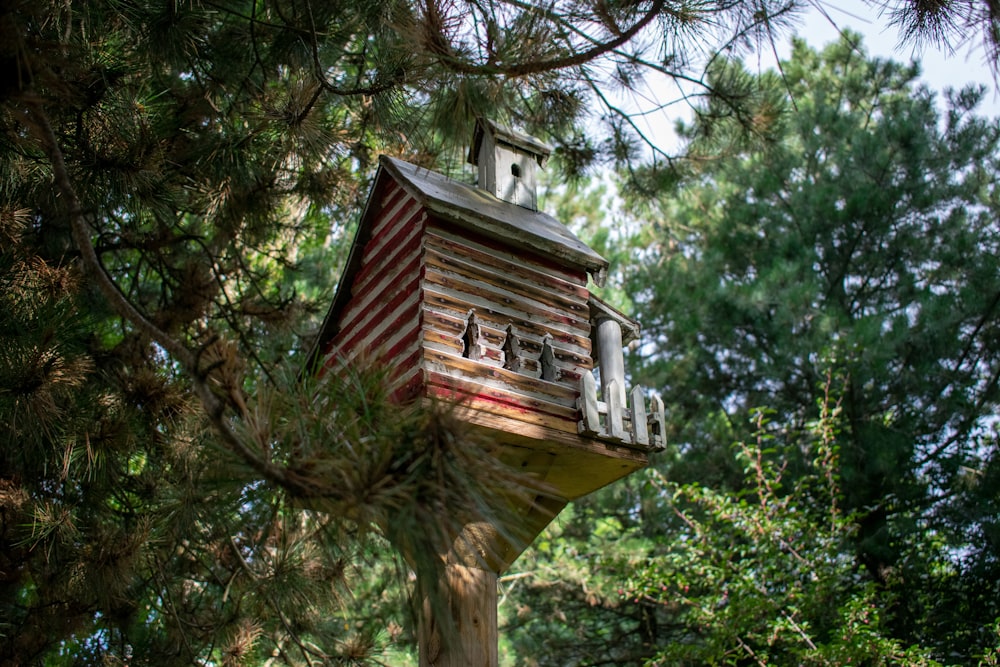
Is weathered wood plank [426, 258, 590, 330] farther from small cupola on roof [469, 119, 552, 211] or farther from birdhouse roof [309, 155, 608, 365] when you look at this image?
small cupola on roof [469, 119, 552, 211]

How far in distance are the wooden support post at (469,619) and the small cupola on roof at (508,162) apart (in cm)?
212

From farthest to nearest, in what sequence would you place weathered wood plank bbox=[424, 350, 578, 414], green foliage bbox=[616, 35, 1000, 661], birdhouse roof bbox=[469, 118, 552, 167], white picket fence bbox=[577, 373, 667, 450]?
green foliage bbox=[616, 35, 1000, 661] → birdhouse roof bbox=[469, 118, 552, 167] → white picket fence bbox=[577, 373, 667, 450] → weathered wood plank bbox=[424, 350, 578, 414]

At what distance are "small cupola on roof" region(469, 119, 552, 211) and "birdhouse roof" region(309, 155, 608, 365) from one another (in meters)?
0.15

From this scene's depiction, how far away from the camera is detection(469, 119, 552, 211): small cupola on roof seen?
5.56m

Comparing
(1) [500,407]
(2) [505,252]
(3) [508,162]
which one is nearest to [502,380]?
(1) [500,407]

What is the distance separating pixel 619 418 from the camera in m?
4.69

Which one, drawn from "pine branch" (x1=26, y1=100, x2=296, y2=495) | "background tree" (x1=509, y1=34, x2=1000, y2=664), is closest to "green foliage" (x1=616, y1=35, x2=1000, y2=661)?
"background tree" (x1=509, y1=34, x2=1000, y2=664)

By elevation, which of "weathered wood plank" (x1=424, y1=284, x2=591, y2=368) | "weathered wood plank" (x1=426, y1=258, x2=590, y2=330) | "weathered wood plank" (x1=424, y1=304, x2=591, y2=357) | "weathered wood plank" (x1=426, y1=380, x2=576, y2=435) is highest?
"weathered wood plank" (x1=426, y1=258, x2=590, y2=330)

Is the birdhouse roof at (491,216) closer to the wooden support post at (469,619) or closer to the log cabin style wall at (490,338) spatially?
the log cabin style wall at (490,338)

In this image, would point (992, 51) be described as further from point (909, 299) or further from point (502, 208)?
point (909, 299)

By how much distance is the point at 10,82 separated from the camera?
8.98 ft

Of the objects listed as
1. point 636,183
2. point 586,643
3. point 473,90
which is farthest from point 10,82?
point 586,643

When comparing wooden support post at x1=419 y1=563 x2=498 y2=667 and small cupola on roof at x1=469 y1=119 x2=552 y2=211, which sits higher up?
small cupola on roof at x1=469 y1=119 x2=552 y2=211

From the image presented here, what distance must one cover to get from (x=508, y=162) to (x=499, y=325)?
1.38 m
